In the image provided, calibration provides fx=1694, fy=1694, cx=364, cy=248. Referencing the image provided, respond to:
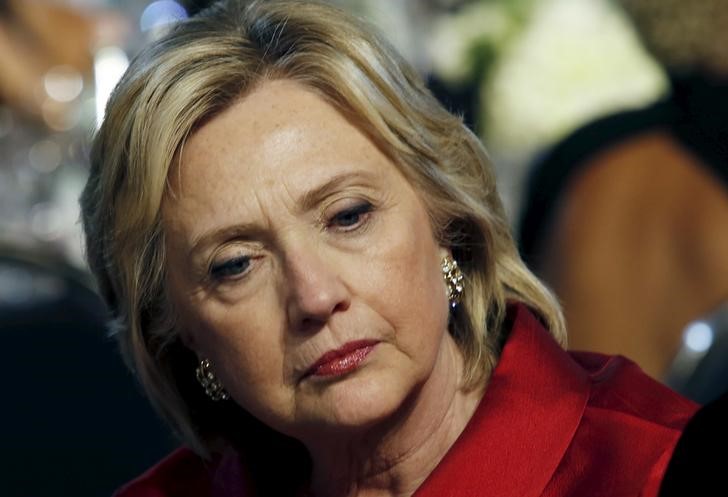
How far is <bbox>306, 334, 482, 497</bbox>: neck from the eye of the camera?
2789 mm

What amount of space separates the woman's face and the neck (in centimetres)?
4

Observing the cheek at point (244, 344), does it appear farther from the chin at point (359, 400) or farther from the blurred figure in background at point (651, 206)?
the blurred figure in background at point (651, 206)

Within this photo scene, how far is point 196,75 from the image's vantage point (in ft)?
9.05

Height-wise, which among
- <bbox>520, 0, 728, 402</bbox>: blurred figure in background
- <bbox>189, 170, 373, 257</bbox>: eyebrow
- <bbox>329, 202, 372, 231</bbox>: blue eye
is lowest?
<bbox>520, 0, 728, 402</bbox>: blurred figure in background

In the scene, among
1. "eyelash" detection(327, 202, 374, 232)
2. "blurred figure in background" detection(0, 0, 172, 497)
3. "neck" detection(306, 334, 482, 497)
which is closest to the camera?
"eyelash" detection(327, 202, 374, 232)

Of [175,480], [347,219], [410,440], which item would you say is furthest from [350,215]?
[175,480]

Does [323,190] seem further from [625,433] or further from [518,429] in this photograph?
[625,433]

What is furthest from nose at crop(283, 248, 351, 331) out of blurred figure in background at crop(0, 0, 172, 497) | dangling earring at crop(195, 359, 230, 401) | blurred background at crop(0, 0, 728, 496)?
blurred figure in background at crop(0, 0, 172, 497)

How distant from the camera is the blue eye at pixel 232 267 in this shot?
2.70 metres

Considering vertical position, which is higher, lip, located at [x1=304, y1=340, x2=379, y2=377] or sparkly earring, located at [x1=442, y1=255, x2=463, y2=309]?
lip, located at [x1=304, y1=340, x2=379, y2=377]

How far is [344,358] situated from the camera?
2613 millimetres

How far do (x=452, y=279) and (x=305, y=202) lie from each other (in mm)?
346

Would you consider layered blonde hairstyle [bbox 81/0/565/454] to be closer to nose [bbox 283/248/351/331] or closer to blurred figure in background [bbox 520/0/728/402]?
nose [bbox 283/248/351/331]

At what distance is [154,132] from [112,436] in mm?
1261
